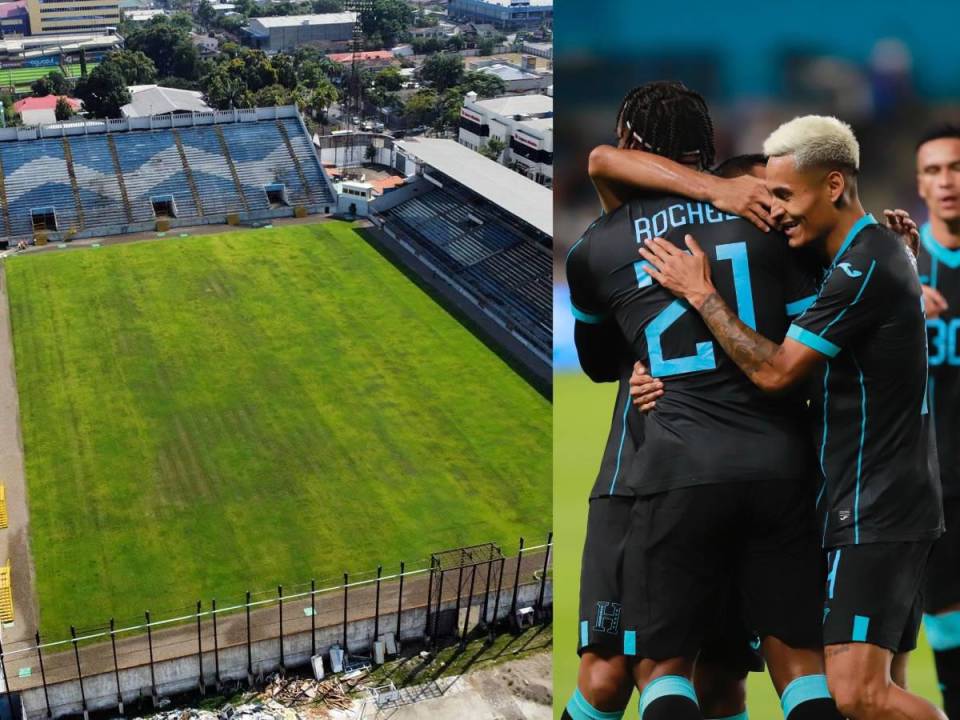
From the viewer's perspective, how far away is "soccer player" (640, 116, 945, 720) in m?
5.31

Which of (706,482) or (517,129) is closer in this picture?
(706,482)

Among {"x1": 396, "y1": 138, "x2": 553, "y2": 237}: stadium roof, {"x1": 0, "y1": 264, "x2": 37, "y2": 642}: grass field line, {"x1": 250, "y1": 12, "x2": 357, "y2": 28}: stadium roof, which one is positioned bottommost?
{"x1": 0, "y1": 264, "x2": 37, "y2": 642}: grass field line

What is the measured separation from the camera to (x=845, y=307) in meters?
5.26

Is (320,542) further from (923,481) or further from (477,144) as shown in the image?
(477,144)

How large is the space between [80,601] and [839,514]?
15.5 metres

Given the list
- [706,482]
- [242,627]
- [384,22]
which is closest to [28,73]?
[384,22]

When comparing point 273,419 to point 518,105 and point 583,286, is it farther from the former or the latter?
point 518,105

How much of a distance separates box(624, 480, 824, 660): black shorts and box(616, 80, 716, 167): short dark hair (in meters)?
1.64

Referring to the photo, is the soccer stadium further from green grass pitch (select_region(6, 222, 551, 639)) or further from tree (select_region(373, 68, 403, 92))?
tree (select_region(373, 68, 403, 92))

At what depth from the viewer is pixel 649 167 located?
19.1 feet

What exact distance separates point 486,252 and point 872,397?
2785cm

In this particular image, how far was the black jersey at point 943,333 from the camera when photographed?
17.8 feet

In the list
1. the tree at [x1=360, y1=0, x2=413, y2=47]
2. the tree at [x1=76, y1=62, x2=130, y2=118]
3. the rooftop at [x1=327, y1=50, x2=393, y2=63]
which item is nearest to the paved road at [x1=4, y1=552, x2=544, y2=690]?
the tree at [x1=76, y1=62, x2=130, y2=118]

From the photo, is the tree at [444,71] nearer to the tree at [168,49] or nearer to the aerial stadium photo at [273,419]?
the aerial stadium photo at [273,419]
